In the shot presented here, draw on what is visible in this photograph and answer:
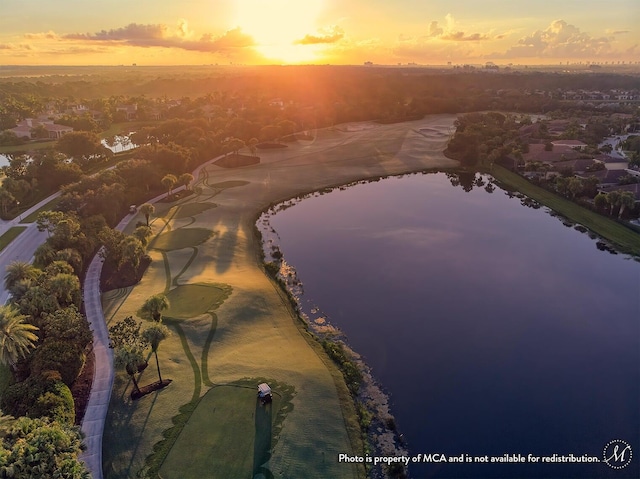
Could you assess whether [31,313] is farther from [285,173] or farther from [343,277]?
[285,173]

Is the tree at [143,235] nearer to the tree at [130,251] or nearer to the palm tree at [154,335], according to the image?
the tree at [130,251]

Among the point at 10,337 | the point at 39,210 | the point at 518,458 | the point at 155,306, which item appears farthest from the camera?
the point at 39,210

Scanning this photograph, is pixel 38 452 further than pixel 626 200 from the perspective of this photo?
No

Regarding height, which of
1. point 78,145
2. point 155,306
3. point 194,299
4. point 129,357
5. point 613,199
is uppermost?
point 78,145

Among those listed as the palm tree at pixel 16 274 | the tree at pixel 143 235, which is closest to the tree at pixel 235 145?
the tree at pixel 143 235

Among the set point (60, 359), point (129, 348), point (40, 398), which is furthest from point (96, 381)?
point (40, 398)

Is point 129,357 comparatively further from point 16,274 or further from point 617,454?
point 617,454
